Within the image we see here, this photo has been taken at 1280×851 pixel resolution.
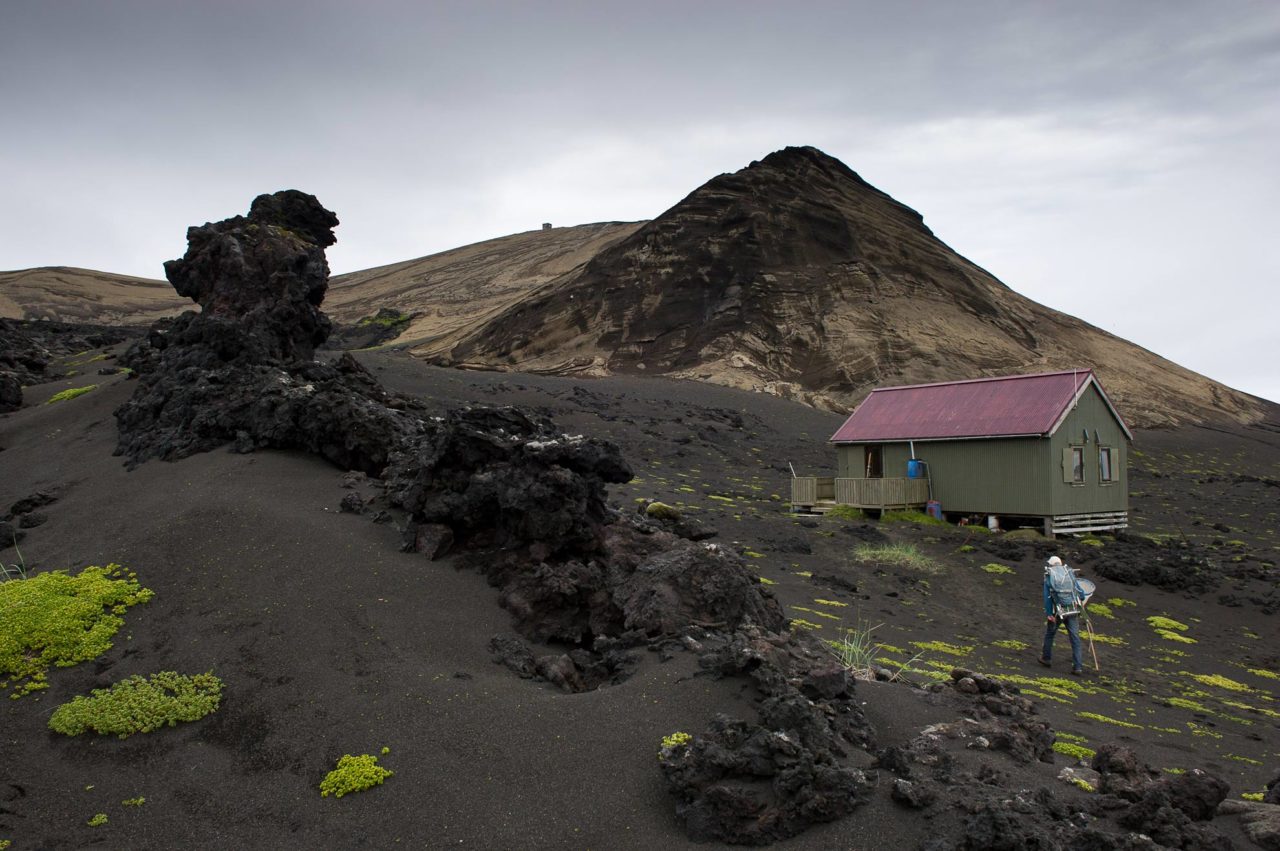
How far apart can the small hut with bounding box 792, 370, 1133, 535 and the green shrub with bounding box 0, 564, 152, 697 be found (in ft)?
76.8

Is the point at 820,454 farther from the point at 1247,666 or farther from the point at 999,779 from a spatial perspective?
the point at 999,779

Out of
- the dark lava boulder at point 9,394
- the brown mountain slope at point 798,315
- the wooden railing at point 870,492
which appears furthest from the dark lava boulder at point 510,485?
the brown mountain slope at point 798,315

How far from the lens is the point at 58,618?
30.8ft

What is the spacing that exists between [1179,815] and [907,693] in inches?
117

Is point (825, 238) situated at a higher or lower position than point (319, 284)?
higher

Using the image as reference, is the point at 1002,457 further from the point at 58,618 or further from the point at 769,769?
the point at 58,618

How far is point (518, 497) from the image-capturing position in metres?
10.9

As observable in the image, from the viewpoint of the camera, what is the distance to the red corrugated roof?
27.6 m

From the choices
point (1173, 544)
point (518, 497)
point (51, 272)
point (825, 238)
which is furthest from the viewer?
point (51, 272)

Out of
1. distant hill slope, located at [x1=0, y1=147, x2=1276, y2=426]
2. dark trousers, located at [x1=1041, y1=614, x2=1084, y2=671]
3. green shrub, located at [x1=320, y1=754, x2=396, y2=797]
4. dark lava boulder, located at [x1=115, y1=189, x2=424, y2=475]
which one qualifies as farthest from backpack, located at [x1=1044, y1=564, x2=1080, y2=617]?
distant hill slope, located at [x1=0, y1=147, x2=1276, y2=426]

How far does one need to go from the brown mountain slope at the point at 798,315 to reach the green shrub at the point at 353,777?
168 ft

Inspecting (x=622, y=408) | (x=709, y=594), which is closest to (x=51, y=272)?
(x=622, y=408)

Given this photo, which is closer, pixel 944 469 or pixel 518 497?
pixel 518 497

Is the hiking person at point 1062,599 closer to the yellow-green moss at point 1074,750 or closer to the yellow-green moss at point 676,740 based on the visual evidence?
the yellow-green moss at point 1074,750
